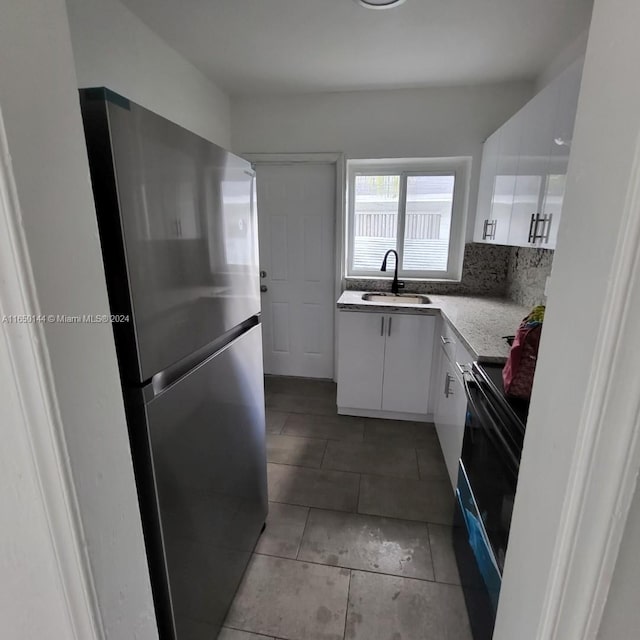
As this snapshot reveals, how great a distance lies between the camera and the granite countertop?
5.14 ft

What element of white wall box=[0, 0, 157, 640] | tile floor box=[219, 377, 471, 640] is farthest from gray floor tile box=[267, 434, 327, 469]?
white wall box=[0, 0, 157, 640]

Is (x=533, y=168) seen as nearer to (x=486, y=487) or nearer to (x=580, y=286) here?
(x=486, y=487)

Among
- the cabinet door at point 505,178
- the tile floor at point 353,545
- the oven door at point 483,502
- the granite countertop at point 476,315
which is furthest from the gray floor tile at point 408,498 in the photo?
the cabinet door at point 505,178

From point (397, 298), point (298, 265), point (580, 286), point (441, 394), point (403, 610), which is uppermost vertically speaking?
point (580, 286)

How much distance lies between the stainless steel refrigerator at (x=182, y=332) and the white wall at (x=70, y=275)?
18 cm

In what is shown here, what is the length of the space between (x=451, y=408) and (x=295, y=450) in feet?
3.42

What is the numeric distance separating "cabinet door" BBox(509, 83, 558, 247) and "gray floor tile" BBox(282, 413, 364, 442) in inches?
64.3

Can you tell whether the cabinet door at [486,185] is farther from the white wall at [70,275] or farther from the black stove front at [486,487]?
the white wall at [70,275]

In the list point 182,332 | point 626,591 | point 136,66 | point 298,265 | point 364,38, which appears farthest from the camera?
point 298,265

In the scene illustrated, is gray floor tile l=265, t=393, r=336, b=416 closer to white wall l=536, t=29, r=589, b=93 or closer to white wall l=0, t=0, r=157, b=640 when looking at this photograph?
white wall l=0, t=0, r=157, b=640

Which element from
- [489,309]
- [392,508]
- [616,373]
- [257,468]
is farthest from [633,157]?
[489,309]

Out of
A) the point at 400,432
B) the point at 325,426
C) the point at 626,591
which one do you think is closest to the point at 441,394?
the point at 400,432

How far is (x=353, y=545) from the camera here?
65.2 inches

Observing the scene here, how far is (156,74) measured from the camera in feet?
6.65
